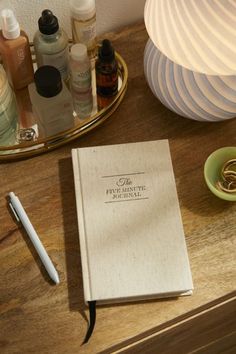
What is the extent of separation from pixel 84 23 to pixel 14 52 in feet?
0.35

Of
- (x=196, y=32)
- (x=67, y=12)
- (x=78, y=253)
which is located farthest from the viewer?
(x=67, y=12)

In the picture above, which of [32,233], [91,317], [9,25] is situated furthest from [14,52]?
[91,317]

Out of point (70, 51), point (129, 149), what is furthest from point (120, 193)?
point (70, 51)


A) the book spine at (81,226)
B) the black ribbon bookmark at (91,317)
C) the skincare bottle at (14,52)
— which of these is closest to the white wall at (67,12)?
the skincare bottle at (14,52)

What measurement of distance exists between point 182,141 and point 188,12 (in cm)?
25

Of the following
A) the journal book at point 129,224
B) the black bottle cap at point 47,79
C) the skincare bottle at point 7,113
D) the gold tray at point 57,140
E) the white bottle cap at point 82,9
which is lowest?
the journal book at point 129,224

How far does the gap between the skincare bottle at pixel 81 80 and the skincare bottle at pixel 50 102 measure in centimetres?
3

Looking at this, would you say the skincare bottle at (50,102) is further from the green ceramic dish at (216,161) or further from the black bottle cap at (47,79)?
the green ceramic dish at (216,161)

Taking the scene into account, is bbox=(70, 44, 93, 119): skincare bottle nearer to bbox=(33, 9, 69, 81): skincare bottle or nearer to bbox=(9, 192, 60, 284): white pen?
bbox=(33, 9, 69, 81): skincare bottle

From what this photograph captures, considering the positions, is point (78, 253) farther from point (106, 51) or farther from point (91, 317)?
point (106, 51)

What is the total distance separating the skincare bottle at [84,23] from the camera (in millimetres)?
691

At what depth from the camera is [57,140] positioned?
2.40 ft

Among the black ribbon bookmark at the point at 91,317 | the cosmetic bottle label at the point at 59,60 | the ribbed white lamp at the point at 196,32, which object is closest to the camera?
the ribbed white lamp at the point at 196,32

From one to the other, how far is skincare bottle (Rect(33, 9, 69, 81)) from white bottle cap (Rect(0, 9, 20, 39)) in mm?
32
